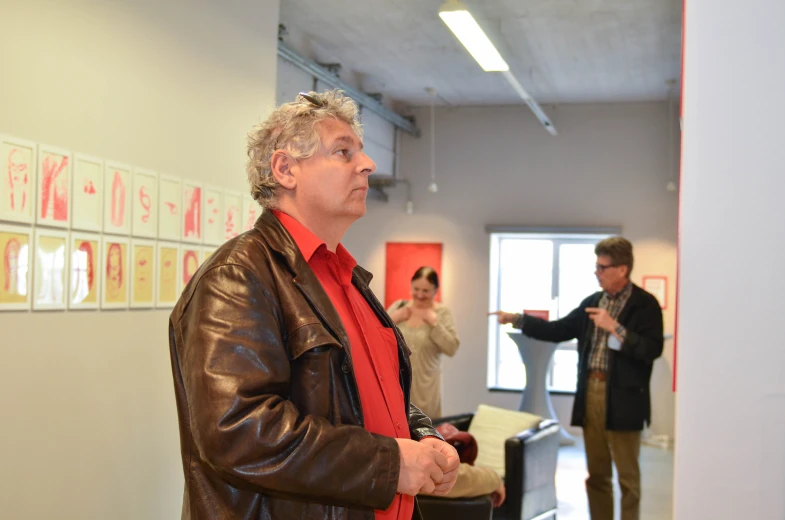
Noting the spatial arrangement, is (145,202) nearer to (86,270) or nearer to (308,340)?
(86,270)

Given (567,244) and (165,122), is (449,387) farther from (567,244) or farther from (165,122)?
(165,122)

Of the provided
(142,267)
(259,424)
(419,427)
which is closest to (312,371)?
(259,424)

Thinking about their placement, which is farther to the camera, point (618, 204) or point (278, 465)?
point (618, 204)

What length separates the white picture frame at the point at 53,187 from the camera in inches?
123

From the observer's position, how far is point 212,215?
177 inches

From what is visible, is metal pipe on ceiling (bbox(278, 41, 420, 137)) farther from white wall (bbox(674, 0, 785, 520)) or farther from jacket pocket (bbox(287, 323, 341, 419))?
jacket pocket (bbox(287, 323, 341, 419))

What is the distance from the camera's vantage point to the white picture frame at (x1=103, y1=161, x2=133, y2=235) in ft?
11.7

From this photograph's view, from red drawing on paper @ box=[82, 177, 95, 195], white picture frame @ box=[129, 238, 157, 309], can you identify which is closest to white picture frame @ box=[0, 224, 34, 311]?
red drawing on paper @ box=[82, 177, 95, 195]

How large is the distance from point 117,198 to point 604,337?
2556 mm

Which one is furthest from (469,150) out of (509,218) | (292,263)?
(292,263)

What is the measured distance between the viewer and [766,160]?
225 centimetres

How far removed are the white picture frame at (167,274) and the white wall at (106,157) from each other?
0.09m

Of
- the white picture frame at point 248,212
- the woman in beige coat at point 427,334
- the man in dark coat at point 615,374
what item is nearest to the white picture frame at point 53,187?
the white picture frame at point 248,212

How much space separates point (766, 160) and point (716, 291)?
386 mm
